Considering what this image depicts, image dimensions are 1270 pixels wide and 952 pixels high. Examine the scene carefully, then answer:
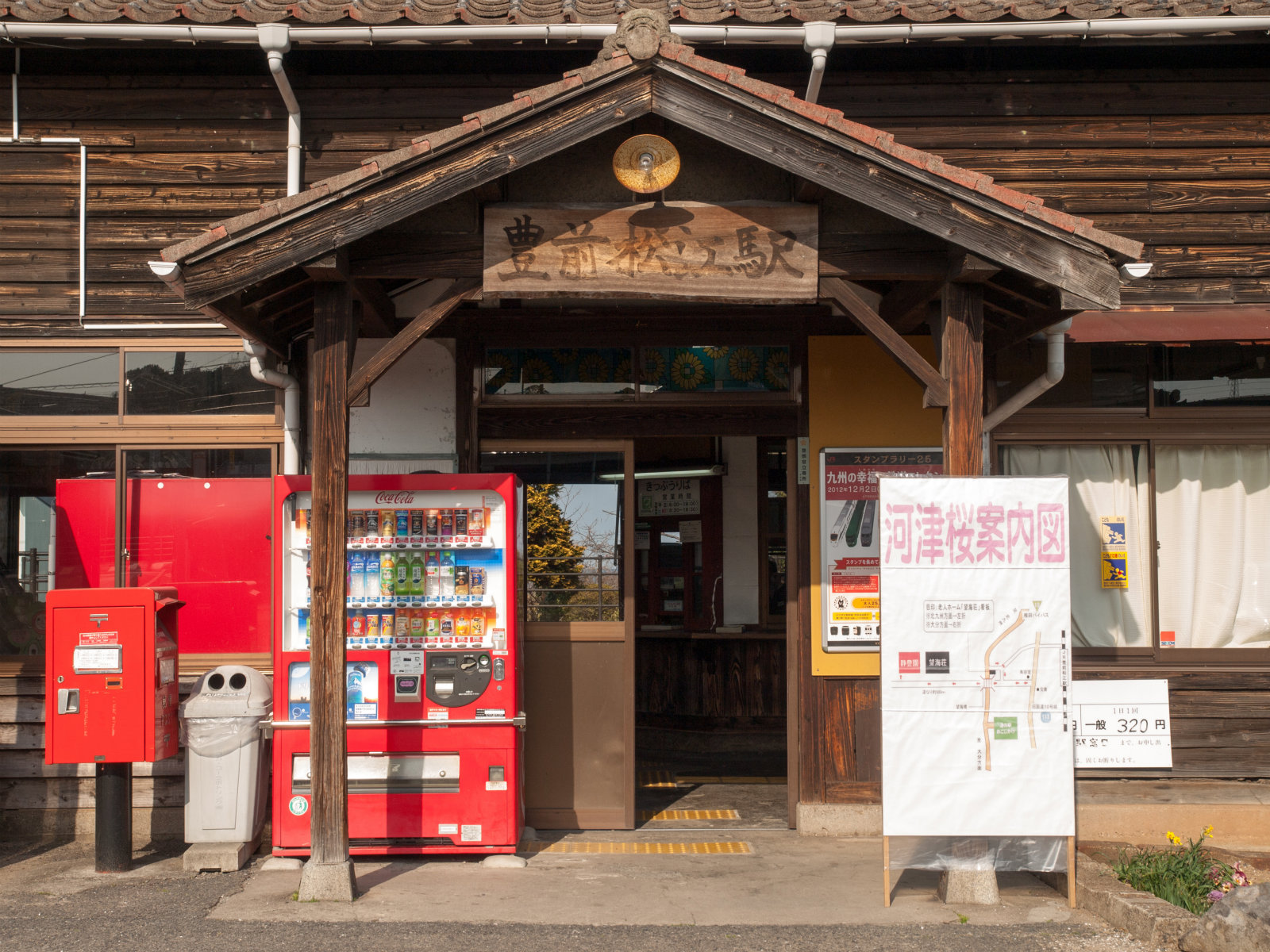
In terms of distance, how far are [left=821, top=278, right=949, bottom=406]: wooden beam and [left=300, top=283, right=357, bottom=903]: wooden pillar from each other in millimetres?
2640

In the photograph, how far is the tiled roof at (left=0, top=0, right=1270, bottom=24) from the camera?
6.89m

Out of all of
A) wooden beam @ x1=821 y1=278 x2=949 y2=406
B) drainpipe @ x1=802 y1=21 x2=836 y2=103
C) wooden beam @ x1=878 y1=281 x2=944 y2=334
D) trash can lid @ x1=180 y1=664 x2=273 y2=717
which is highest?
drainpipe @ x1=802 y1=21 x2=836 y2=103

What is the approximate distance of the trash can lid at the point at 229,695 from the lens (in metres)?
6.48

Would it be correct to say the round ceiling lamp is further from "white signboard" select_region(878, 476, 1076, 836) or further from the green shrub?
the green shrub

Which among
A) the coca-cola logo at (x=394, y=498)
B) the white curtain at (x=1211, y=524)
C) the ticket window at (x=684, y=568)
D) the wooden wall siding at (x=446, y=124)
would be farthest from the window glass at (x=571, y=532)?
the ticket window at (x=684, y=568)

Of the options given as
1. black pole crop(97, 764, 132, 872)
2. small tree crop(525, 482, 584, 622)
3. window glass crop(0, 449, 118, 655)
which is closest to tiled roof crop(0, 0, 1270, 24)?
window glass crop(0, 449, 118, 655)

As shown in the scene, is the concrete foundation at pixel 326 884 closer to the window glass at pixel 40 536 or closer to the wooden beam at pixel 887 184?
the window glass at pixel 40 536

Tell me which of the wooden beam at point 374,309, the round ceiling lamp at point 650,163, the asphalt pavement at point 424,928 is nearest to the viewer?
the asphalt pavement at point 424,928

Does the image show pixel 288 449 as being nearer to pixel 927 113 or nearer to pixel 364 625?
pixel 364 625

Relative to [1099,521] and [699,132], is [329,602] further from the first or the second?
[1099,521]

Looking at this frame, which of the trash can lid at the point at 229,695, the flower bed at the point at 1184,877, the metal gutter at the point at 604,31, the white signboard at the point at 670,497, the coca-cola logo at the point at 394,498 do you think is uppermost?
the metal gutter at the point at 604,31

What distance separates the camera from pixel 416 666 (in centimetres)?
641

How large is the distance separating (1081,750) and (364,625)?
4764 millimetres

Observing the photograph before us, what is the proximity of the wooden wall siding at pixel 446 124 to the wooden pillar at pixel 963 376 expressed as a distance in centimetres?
226
